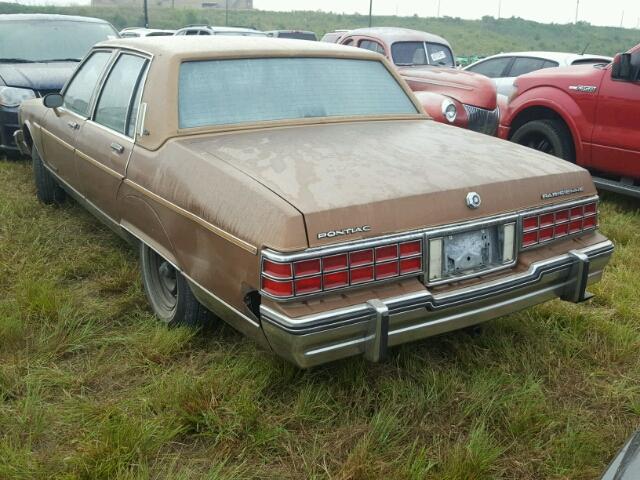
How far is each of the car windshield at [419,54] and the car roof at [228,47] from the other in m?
4.87

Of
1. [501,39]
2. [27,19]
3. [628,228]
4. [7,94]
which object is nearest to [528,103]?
[628,228]

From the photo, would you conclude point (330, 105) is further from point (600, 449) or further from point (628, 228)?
point (628, 228)

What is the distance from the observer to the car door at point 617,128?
5570 millimetres

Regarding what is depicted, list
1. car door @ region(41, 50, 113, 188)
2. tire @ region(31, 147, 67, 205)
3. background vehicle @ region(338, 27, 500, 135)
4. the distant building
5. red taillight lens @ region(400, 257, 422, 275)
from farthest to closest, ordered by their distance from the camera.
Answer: the distant building
background vehicle @ region(338, 27, 500, 135)
tire @ region(31, 147, 67, 205)
car door @ region(41, 50, 113, 188)
red taillight lens @ region(400, 257, 422, 275)

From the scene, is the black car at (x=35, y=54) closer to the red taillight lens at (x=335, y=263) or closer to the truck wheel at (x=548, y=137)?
the truck wheel at (x=548, y=137)

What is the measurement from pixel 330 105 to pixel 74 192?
6.40 ft

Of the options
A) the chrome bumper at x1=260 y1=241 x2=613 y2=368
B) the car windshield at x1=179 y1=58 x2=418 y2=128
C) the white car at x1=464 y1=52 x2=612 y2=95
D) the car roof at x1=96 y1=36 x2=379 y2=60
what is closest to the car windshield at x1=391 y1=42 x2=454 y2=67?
the white car at x1=464 y1=52 x2=612 y2=95

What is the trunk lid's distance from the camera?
2512 mm

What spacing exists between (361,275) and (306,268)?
231 millimetres

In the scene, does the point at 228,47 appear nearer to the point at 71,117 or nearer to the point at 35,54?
the point at 71,117

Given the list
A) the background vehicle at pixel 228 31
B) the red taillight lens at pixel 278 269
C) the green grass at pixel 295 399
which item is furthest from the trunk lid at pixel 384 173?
the background vehicle at pixel 228 31

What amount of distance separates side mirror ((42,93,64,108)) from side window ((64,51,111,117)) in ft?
0.27

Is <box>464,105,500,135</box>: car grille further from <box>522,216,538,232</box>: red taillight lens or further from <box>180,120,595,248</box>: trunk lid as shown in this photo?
<box>522,216,538,232</box>: red taillight lens

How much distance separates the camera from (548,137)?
21.0 feet
